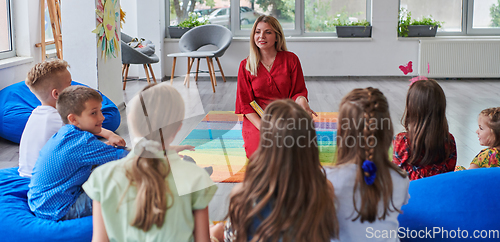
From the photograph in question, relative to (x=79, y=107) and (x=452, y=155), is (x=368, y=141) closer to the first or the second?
(x=452, y=155)

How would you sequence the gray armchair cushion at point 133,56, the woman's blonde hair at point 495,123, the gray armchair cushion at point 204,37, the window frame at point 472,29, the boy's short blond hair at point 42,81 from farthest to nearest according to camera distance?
the window frame at point 472,29 → the gray armchair cushion at point 204,37 → the gray armchair cushion at point 133,56 → the boy's short blond hair at point 42,81 → the woman's blonde hair at point 495,123

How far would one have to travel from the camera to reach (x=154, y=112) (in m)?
1.28

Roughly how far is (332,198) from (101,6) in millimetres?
3762

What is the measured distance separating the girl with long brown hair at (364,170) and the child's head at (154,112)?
487 mm

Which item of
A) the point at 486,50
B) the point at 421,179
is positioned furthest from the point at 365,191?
the point at 486,50

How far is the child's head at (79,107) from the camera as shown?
1803 mm

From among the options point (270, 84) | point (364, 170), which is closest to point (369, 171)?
point (364, 170)

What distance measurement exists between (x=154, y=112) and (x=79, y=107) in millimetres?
660

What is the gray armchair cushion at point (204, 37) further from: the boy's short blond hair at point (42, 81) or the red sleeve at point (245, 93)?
the boy's short blond hair at point (42, 81)

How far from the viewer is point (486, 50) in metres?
7.28

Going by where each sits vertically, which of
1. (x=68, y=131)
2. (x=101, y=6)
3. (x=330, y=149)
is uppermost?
(x=101, y=6)

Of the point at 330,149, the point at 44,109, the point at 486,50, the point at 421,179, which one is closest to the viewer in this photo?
the point at 421,179

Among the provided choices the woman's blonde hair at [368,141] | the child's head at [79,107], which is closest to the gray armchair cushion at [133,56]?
the child's head at [79,107]

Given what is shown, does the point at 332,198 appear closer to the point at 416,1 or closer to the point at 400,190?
the point at 400,190
